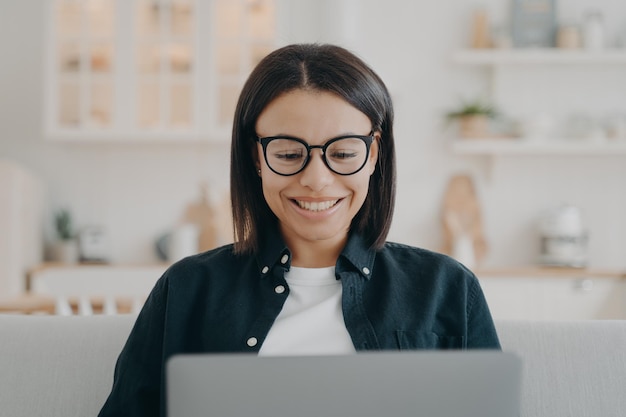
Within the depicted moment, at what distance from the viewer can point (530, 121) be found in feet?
14.7

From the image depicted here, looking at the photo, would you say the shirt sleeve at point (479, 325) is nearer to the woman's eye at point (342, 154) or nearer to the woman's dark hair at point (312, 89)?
the woman's dark hair at point (312, 89)

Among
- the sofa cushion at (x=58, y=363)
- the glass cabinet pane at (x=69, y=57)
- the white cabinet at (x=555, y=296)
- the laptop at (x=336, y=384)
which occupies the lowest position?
the white cabinet at (x=555, y=296)

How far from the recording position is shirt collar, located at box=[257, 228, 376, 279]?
1.48 metres

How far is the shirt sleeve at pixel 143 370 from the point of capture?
1380 mm

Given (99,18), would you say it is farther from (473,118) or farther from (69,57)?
(473,118)

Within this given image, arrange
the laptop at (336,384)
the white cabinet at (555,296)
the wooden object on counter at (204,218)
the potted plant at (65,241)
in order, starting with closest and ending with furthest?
the laptop at (336,384) → the white cabinet at (555,296) → the potted plant at (65,241) → the wooden object on counter at (204,218)

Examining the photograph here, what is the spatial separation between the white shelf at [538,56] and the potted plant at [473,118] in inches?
9.1

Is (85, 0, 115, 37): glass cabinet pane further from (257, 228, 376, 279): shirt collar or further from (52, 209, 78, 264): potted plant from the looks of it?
Answer: (257, 228, 376, 279): shirt collar

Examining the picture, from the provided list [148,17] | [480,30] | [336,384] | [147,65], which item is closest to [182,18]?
[148,17]

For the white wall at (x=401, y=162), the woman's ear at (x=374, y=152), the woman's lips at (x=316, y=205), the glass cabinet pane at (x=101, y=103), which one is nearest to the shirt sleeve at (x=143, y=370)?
the woman's lips at (x=316, y=205)

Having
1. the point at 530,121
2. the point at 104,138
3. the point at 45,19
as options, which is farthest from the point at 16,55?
the point at 530,121

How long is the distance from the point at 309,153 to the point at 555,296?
10.4ft

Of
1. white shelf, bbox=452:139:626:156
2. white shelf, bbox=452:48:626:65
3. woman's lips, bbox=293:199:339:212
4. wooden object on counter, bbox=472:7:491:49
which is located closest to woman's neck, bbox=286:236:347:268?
woman's lips, bbox=293:199:339:212

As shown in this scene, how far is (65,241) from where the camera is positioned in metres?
4.54
